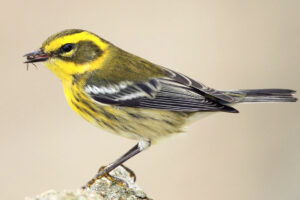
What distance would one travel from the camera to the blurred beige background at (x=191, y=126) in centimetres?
1284

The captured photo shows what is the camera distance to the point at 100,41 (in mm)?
8344

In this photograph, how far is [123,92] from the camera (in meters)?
7.95

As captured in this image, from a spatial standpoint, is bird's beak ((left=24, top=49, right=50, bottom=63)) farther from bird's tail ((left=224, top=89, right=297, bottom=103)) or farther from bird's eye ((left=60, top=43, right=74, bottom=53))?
bird's tail ((left=224, top=89, right=297, bottom=103))

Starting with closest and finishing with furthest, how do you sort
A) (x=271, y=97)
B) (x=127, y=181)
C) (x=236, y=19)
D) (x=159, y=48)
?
1. (x=127, y=181)
2. (x=271, y=97)
3. (x=159, y=48)
4. (x=236, y=19)

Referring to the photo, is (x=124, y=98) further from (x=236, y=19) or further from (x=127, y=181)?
(x=236, y=19)

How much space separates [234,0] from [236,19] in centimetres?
68

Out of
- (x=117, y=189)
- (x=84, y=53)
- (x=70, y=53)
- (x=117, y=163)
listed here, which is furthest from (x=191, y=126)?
(x=117, y=189)

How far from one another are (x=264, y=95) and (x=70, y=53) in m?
2.54

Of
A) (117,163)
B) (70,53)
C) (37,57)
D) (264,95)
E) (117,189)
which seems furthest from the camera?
(264,95)

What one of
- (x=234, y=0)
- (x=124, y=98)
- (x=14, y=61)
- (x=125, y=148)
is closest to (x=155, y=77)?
(x=124, y=98)

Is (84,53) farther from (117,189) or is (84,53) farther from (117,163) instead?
(117,189)

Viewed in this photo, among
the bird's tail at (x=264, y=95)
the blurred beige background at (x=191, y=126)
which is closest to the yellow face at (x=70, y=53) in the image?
the bird's tail at (x=264, y=95)

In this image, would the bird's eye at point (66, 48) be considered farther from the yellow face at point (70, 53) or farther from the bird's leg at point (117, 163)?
the bird's leg at point (117, 163)

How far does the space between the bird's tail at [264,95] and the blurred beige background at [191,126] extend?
2.89 meters
